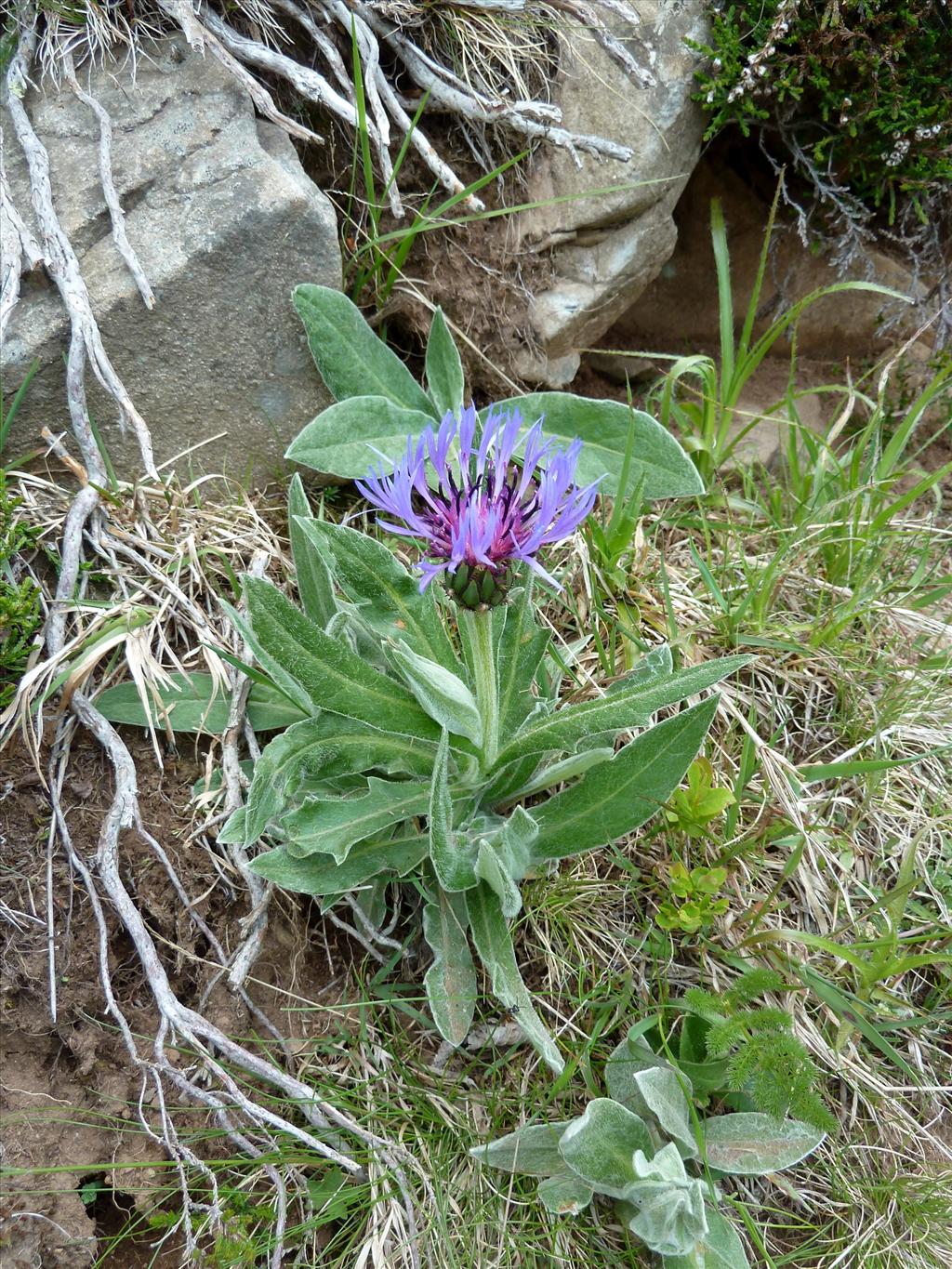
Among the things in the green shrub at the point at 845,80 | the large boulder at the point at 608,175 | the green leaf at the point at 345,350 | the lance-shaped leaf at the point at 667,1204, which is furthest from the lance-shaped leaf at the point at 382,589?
the green shrub at the point at 845,80

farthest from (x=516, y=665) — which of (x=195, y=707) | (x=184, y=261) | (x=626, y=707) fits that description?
(x=184, y=261)

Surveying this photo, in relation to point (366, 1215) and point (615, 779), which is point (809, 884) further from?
point (366, 1215)

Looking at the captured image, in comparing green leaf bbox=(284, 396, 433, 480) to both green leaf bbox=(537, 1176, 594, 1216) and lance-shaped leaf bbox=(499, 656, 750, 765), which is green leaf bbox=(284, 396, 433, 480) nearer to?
lance-shaped leaf bbox=(499, 656, 750, 765)

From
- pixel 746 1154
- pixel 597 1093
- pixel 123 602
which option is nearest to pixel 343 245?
pixel 123 602

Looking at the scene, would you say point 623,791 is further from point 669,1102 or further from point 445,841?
point 669,1102

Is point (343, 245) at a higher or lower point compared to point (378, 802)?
higher

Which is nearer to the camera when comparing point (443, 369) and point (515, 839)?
point (515, 839)

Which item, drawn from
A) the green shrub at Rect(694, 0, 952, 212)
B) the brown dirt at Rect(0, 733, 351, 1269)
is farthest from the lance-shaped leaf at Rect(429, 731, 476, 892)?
the green shrub at Rect(694, 0, 952, 212)
